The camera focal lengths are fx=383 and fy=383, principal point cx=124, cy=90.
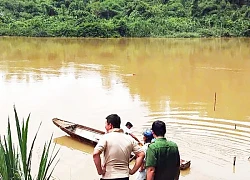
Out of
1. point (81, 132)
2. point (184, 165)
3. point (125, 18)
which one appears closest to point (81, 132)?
point (81, 132)

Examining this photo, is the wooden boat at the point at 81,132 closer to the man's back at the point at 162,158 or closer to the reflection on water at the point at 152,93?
the reflection on water at the point at 152,93

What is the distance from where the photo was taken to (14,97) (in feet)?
42.2

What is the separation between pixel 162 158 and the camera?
297 centimetres

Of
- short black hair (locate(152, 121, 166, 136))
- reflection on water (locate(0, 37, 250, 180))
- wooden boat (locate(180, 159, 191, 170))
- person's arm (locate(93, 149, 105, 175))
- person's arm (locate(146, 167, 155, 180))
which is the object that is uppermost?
short black hair (locate(152, 121, 166, 136))

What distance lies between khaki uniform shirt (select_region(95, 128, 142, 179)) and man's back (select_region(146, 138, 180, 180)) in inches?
8.7

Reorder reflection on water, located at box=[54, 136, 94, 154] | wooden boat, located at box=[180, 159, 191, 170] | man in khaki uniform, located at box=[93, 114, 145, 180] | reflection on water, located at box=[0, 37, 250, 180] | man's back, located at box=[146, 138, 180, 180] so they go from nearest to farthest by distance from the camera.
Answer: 1. man's back, located at box=[146, 138, 180, 180]
2. man in khaki uniform, located at box=[93, 114, 145, 180]
3. wooden boat, located at box=[180, 159, 191, 170]
4. reflection on water, located at box=[54, 136, 94, 154]
5. reflection on water, located at box=[0, 37, 250, 180]

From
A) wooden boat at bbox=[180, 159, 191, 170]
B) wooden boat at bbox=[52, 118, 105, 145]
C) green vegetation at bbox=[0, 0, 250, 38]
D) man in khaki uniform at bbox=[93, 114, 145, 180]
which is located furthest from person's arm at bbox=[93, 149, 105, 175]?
green vegetation at bbox=[0, 0, 250, 38]

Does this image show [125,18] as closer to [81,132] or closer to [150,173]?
[81,132]

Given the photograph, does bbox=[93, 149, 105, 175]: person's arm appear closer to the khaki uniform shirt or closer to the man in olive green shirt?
the khaki uniform shirt

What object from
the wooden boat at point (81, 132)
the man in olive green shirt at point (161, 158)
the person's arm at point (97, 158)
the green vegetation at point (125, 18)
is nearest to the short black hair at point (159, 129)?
the man in olive green shirt at point (161, 158)

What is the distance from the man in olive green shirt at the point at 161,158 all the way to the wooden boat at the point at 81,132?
4833 millimetres

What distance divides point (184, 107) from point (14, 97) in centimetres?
568

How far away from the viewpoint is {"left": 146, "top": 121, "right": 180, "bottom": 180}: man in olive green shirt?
2961mm

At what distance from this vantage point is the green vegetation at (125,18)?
125 ft
